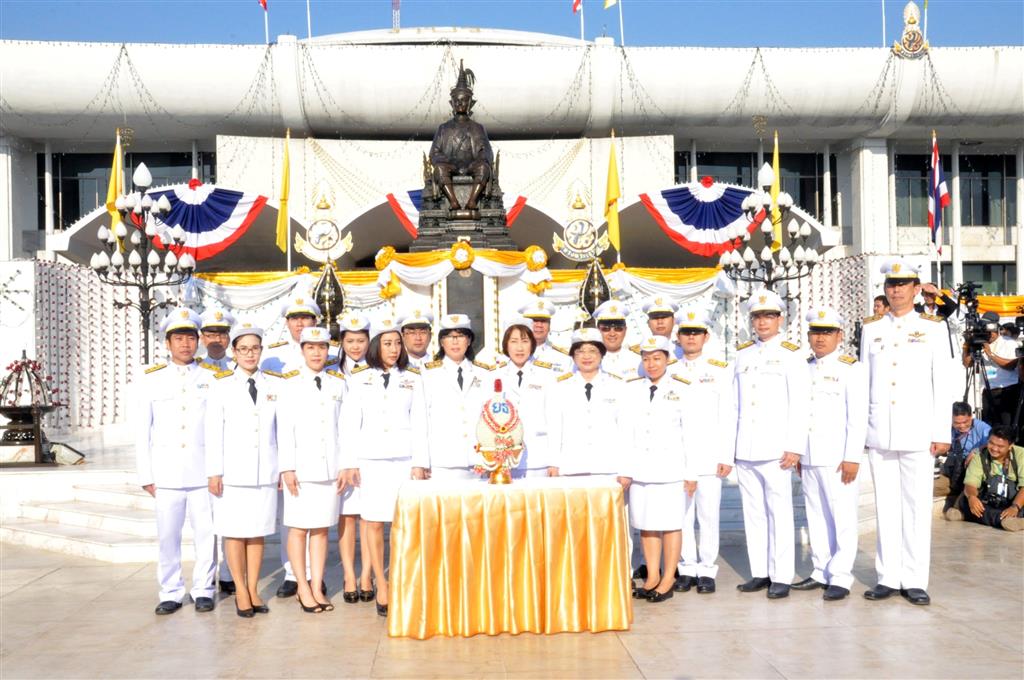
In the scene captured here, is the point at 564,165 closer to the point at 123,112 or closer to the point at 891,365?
A: the point at 123,112

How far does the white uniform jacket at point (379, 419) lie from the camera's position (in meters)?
5.25

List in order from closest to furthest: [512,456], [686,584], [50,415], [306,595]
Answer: [512,456]
[306,595]
[686,584]
[50,415]

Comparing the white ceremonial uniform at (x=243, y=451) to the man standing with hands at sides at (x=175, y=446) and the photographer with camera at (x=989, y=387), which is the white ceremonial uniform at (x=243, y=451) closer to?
the man standing with hands at sides at (x=175, y=446)

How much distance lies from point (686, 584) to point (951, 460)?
379cm

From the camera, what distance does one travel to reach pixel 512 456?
4809 mm

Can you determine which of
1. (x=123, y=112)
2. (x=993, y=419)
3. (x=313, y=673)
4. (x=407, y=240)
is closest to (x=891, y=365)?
(x=313, y=673)

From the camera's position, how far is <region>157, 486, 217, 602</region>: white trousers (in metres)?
5.29

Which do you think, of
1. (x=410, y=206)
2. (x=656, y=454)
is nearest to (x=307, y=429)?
(x=656, y=454)

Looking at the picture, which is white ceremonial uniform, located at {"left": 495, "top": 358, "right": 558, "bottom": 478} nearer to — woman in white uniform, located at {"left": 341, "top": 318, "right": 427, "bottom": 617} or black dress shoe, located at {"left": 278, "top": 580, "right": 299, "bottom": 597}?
woman in white uniform, located at {"left": 341, "top": 318, "right": 427, "bottom": 617}

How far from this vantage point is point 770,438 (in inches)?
215

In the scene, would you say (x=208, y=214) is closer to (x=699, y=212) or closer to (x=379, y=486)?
(x=699, y=212)

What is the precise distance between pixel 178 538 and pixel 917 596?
3.89 m

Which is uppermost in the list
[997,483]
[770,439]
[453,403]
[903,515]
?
[453,403]

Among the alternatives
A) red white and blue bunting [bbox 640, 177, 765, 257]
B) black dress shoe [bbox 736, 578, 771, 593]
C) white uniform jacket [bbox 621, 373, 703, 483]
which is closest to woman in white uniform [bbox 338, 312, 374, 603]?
white uniform jacket [bbox 621, 373, 703, 483]
